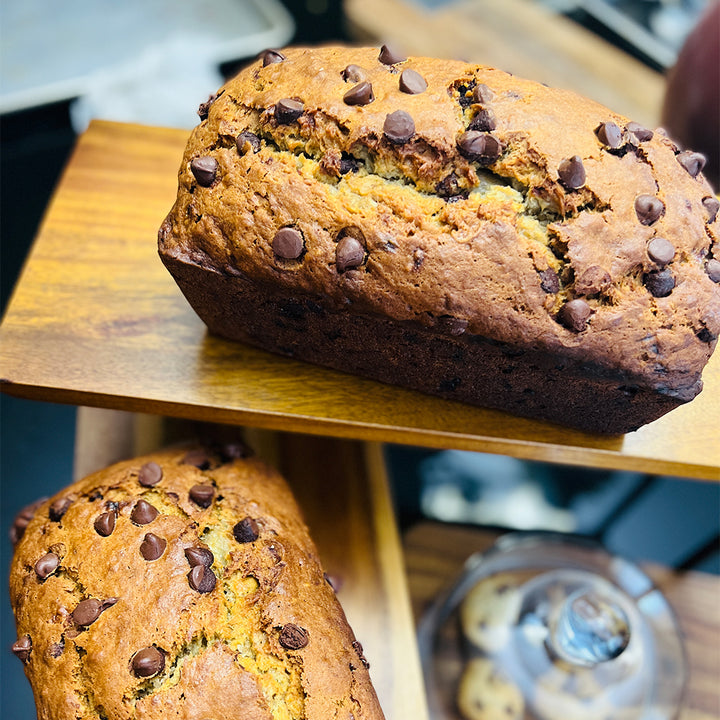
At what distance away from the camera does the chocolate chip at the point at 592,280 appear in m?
0.94

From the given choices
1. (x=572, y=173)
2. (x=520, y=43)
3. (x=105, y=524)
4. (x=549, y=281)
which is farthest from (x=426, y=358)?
(x=520, y=43)

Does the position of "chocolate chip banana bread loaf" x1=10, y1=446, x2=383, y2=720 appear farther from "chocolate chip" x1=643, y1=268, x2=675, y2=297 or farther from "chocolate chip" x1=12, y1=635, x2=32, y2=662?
"chocolate chip" x1=643, y1=268, x2=675, y2=297

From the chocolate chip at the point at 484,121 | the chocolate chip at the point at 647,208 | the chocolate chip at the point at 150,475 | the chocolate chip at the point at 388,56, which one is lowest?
the chocolate chip at the point at 150,475

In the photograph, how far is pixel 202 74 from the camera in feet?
6.88

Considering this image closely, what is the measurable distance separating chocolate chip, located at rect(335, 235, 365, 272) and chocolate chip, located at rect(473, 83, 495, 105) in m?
0.27

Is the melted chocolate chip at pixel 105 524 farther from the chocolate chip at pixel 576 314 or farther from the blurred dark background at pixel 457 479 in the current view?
the chocolate chip at pixel 576 314

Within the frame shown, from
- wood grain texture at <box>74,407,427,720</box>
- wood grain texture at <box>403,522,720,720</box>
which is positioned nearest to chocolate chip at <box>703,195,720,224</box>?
wood grain texture at <box>74,407,427,720</box>

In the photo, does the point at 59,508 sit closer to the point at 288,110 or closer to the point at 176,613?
the point at 176,613

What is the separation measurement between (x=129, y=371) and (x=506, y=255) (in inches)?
25.3

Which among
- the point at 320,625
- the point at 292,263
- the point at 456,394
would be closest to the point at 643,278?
the point at 456,394

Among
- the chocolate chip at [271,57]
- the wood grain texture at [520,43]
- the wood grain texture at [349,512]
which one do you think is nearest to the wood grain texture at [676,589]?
the wood grain texture at [349,512]

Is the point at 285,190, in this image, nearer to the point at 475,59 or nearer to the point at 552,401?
the point at 552,401

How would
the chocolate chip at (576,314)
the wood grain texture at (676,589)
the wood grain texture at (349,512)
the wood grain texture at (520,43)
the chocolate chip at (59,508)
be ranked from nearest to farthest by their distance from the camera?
the chocolate chip at (576,314) → the chocolate chip at (59,508) → the wood grain texture at (349,512) → the wood grain texture at (676,589) → the wood grain texture at (520,43)

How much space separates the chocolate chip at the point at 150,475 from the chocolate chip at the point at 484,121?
2.41ft
